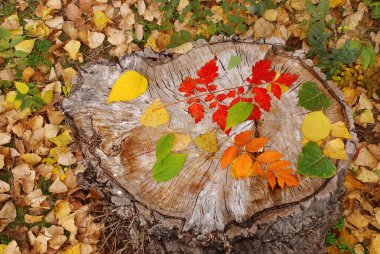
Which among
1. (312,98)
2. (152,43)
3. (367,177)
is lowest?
(367,177)

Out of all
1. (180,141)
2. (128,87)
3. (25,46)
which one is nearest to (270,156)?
(180,141)

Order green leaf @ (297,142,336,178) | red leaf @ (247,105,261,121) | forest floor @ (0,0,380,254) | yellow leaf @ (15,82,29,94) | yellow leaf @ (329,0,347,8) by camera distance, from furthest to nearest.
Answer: yellow leaf @ (329,0,347,8)
yellow leaf @ (15,82,29,94)
forest floor @ (0,0,380,254)
red leaf @ (247,105,261,121)
green leaf @ (297,142,336,178)

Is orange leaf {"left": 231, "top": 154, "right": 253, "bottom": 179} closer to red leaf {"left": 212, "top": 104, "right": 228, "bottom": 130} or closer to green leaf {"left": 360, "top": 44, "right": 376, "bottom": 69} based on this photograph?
red leaf {"left": 212, "top": 104, "right": 228, "bottom": 130}

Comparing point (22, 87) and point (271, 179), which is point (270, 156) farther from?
point (22, 87)

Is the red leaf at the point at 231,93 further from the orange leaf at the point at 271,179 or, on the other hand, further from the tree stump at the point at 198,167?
the orange leaf at the point at 271,179

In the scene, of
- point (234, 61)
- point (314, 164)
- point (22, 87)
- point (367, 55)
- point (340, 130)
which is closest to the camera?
point (314, 164)

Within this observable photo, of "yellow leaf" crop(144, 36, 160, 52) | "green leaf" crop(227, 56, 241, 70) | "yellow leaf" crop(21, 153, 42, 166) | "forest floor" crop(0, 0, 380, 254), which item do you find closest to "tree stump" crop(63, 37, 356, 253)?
"green leaf" crop(227, 56, 241, 70)

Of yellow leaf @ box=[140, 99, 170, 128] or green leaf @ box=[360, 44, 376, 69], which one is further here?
green leaf @ box=[360, 44, 376, 69]
